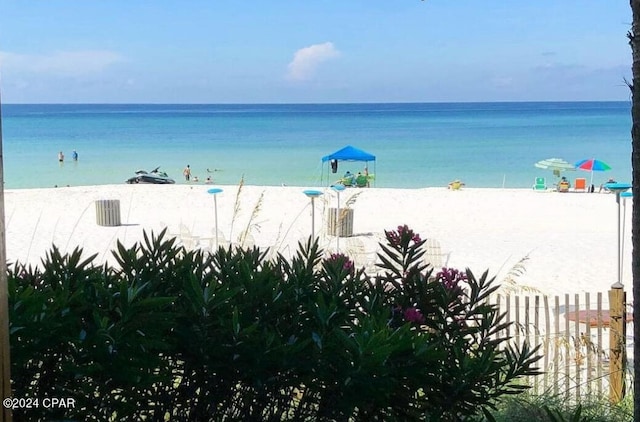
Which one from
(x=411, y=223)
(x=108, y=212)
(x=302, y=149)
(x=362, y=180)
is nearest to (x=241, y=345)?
(x=108, y=212)

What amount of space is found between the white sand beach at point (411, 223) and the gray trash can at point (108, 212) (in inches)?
7.0

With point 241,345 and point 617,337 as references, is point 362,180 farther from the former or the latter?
point 241,345

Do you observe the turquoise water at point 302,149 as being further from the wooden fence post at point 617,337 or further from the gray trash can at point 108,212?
the wooden fence post at point 617,337

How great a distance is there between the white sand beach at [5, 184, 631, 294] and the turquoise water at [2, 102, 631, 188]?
15569 millimetres

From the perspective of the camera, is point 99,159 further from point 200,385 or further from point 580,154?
point 200,385

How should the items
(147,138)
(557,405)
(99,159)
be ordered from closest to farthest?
(557,405), (99,159), (147,138)

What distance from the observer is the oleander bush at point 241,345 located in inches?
78.1

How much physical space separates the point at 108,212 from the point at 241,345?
49.9 feet

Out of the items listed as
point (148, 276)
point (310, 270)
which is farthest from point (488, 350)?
point (148, 276)

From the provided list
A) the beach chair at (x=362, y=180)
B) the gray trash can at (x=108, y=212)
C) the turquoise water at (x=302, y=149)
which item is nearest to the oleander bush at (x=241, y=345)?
the gray trash can at (x=108, y=212)

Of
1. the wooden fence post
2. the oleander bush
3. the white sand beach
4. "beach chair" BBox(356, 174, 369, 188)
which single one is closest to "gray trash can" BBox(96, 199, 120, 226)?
the white sand beach

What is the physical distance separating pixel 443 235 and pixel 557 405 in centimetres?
1320

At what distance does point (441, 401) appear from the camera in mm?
2221

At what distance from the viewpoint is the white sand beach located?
43.0 feet
